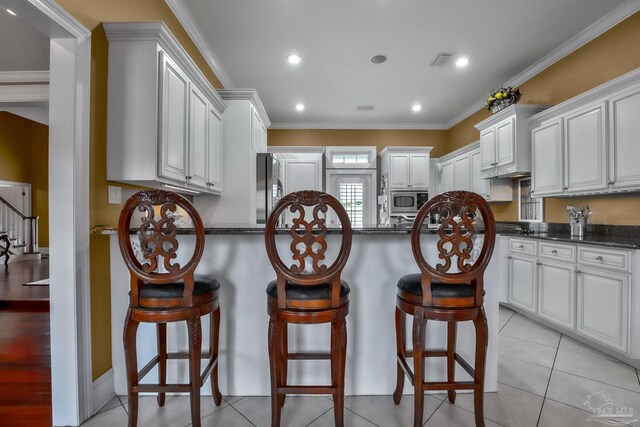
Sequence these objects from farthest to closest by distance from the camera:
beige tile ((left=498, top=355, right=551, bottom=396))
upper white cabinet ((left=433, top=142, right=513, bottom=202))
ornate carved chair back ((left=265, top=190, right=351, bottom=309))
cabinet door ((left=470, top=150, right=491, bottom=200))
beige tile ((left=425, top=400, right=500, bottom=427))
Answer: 1. cabinet door ((left=470, top=150, right=491, bottom=200))
2. upper white cabinet ((left=433, top=142, right=513, bottom=202))
3. beige tile ((left=498, top=355, right=551, bottom=396))
4. beige tile ((left=425, top=400, right=500, bottom=427))
5. ornate carved chair back ((left=265, top=190, right=351, bottom=309))

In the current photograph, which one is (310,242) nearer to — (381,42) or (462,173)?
(381,42)

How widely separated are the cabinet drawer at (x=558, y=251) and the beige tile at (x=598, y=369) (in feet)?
2.68

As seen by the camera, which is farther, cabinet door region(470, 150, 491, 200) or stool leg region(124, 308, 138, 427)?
cabinet door region(470, 150, 491, 200)

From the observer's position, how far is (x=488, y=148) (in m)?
4.05

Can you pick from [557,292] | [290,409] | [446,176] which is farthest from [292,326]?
[446,176]

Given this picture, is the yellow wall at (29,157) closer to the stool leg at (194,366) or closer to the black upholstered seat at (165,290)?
the black upholstered seat at (165,290)

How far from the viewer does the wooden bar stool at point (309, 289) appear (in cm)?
130

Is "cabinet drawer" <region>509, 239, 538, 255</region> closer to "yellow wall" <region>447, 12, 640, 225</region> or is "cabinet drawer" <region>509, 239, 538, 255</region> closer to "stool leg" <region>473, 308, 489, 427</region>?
"yellow wall" <region>447, 12, 640, 225</region>

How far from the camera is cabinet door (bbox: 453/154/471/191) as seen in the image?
485 centimetres

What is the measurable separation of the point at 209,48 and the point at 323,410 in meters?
3.66

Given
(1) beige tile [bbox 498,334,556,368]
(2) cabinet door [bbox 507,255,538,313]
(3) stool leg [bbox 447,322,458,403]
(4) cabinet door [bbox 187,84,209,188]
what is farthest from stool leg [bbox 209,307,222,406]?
(2) cabinet door [bbox 507,255,538,313]

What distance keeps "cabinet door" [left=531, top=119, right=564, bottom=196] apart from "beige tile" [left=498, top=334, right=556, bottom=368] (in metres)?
1.60

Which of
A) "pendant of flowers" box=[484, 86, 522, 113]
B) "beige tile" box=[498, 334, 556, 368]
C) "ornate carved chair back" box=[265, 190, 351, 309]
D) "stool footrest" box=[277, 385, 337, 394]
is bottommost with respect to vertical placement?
"beige tile" box=[498, 334, 556, 368]

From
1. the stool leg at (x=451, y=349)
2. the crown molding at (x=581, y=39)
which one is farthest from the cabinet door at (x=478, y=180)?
the stool leg at (x=451, y=349)
